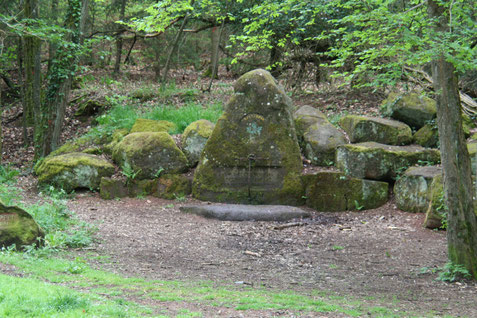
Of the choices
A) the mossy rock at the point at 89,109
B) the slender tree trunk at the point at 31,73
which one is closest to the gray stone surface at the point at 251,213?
the slender tree trunk at the point at 31,73

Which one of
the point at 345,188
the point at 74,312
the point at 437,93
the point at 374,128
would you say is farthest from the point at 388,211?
the point at 74,312

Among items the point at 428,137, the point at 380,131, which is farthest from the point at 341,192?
the point at 428,137

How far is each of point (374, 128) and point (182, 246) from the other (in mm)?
5921

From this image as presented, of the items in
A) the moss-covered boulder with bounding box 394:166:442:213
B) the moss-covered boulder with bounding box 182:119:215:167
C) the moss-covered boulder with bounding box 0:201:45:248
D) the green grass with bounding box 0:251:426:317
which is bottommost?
the green grass with bounding box 0:251:426:317

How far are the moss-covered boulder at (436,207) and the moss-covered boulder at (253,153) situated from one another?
3013mm

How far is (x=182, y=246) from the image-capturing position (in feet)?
25.4

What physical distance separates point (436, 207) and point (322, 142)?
3.68 m

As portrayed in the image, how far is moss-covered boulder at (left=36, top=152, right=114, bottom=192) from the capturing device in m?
11.0

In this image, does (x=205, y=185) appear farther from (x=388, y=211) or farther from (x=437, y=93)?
(x=437, y=93)

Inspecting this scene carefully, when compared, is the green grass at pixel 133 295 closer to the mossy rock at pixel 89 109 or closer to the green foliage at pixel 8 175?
the green foliage at pixel 8 175

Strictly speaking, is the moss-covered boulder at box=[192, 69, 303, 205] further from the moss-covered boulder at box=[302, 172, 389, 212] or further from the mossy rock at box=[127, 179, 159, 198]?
the mossy rock at box=[127, 179, 159, 198]

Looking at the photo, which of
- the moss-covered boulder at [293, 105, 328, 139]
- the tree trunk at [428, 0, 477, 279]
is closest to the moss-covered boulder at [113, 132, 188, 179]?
the moss-covered boulder at [293, 105, 328, 139]

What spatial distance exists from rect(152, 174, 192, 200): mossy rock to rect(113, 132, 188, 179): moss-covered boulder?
26cm

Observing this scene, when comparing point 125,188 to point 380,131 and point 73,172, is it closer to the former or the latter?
point 73,172
